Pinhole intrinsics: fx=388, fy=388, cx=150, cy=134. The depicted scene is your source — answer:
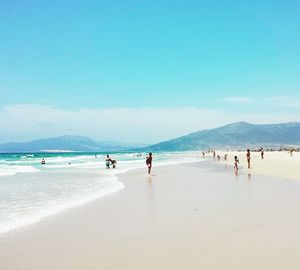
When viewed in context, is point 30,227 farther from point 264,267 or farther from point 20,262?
point 264,267

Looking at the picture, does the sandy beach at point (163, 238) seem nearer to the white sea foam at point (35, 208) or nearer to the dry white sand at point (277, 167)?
the white sea foam at point (35, 208)

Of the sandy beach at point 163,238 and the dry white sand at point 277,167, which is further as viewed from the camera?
the dry white sand at point 277,167

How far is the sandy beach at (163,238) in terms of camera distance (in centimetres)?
697

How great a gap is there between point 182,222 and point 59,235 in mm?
3332

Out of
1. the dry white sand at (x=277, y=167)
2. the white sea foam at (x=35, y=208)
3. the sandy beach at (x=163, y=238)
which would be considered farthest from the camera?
the dry white sand at (x=277, y=167)

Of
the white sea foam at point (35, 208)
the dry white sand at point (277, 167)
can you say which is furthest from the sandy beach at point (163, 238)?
the dry white sand at point (277, 167)

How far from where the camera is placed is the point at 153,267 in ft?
21.9

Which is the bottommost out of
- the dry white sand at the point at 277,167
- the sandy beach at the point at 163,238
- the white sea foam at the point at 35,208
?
the dry white sand at the point at 277,167

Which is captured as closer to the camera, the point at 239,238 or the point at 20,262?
the point at 20,262

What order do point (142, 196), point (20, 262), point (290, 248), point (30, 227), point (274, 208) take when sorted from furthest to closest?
point (142, 196) < point (274, 208) < point (30, 227) < point (290, 248) < point (20, 262)

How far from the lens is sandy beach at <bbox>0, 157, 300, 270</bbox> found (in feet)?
22.9

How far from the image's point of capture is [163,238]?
8781mm

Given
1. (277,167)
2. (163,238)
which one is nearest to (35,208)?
(163,238)

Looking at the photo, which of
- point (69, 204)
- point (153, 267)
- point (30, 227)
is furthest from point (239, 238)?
point (69, 204)
